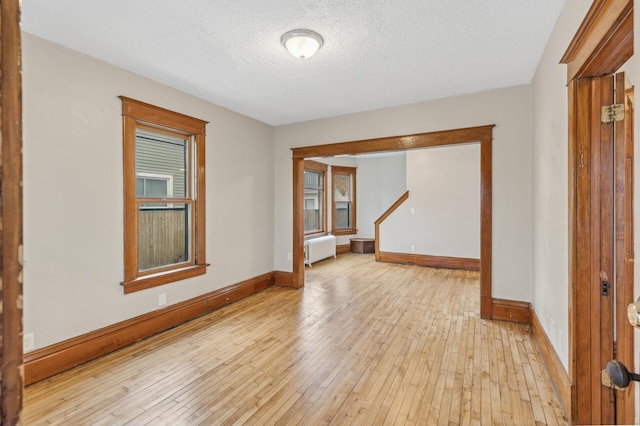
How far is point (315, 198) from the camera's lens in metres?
7.48

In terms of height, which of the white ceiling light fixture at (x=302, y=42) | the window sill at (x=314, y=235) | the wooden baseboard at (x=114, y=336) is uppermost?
the white ceiling light fixture at (x=302, y=42)

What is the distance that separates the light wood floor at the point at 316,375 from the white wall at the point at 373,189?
15.9 ft

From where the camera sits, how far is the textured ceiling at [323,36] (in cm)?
196

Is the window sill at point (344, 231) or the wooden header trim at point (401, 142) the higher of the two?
the wooden header trim at point (401, 142)

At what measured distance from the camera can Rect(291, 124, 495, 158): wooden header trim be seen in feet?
11.2

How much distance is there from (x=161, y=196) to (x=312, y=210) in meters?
4.45

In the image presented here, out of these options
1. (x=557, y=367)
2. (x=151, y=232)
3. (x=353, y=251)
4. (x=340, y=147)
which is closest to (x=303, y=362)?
(x=557, y=367)

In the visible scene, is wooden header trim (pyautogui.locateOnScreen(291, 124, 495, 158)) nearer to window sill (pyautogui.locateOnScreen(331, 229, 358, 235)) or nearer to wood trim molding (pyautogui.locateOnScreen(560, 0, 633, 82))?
wood trim molding (pyautogui.locateOnScreen(560, 0, 633, 82))

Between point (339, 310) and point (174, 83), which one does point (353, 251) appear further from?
point (174, 83)

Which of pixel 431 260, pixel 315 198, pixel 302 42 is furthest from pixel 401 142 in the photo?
pixel 315 198

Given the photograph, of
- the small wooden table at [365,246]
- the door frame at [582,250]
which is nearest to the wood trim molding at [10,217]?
the door frame at [582,250]

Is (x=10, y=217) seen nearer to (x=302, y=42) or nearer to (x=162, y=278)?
(x=302, y=42)

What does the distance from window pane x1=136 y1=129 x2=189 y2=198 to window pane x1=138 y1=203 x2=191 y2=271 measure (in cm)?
17

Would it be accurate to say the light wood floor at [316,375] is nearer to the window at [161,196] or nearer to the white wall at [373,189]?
the window at [161,196]
